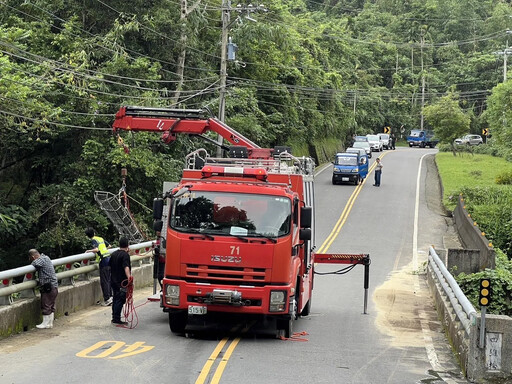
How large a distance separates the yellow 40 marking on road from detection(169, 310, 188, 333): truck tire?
0.84 m

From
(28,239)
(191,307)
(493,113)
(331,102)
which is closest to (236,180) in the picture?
(191,307)

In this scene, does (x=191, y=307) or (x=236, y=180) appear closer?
(x=191, y=307)

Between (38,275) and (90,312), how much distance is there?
2.74 meters

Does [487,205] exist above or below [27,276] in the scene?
above

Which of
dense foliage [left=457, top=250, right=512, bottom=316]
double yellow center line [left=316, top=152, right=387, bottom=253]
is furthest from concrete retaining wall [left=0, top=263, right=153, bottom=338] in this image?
double yellow center line [left=316, top=152, right=387, bottom=253]

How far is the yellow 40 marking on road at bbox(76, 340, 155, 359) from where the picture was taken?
12234 mm

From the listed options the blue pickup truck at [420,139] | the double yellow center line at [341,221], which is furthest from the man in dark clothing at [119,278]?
the blue pickup truck at [420,139]

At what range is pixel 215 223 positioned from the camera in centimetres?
1387

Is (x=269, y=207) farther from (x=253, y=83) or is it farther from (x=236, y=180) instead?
(x=253, y=83)

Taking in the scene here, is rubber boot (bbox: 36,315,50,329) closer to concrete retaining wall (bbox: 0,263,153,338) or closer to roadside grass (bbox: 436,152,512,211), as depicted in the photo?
concrete retaining wall (bbox: 0,263,153,338)

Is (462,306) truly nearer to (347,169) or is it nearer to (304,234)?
(304,234)

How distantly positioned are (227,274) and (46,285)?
350 cm

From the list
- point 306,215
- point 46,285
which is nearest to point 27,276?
point 46,285

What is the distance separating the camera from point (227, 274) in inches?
537
